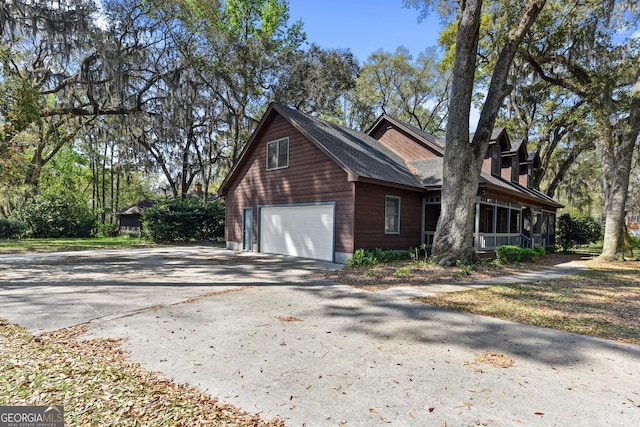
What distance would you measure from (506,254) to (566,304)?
6.64m

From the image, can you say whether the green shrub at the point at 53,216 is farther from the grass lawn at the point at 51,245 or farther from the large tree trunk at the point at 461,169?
the large tree trunk at the point at 461,169

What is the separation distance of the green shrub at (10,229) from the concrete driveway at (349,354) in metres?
20.8

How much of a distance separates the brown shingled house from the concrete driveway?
18.3 feet

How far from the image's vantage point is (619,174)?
14.4m

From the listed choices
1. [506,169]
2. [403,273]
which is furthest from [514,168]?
[403,273]

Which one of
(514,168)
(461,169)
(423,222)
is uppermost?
(514,168)

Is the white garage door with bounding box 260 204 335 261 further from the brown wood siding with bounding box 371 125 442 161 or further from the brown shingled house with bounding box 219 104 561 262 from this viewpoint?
the brown wood siding with bounding box 371 125 442 161

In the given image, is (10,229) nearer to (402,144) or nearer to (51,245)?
(51,245)

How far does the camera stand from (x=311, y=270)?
1052cm

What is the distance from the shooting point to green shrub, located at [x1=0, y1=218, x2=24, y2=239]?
74.0 feet

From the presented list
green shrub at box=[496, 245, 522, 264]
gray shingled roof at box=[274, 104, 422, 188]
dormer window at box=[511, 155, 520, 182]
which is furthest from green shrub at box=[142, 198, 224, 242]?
dormer window at box=[511, 155, 520, 182]

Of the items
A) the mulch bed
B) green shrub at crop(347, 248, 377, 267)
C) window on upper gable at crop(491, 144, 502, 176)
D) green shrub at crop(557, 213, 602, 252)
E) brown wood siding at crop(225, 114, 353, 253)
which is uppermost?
window on upper gable at crop(491, 144, 502, 176)

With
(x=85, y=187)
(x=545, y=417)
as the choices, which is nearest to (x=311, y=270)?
(x=545, y=417)

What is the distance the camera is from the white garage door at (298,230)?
42.7ft
